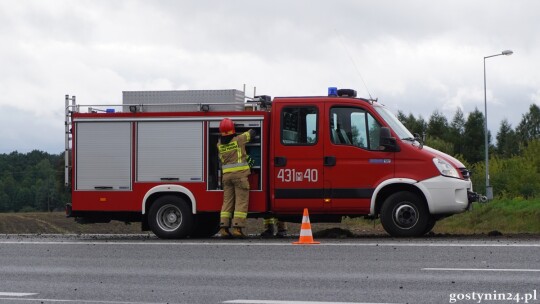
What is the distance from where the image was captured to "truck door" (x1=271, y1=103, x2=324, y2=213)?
1577 centimetres

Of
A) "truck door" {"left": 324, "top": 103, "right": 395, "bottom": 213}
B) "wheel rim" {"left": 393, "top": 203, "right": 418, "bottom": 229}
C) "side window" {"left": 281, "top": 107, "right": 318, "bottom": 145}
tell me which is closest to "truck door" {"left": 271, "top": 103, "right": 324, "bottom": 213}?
"side window" {"left": 281, "top": 107, "right": 318, "bottom": 145}

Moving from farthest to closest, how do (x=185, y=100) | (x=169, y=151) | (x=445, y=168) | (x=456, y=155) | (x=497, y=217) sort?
(x=456, y=155), (x=497, y=217), (x=185, y=100), (x=169, y=151), (x=445, y=168)

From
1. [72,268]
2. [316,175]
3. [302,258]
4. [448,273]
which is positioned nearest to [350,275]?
[448,273]

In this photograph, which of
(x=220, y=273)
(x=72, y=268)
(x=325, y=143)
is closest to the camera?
(x=220, y=273)

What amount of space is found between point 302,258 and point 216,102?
5.11 metres

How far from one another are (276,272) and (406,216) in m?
5.10

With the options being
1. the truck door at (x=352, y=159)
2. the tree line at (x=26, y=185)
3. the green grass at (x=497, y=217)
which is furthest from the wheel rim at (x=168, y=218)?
the tree line at (x=26, y=185)

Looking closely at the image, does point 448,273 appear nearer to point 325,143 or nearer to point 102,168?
point 325,143

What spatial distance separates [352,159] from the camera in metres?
15.6

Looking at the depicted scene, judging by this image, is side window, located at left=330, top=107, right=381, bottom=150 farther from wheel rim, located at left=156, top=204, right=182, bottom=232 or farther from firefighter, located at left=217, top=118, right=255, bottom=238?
wheel rim, located at left=156, top=204, right=182, bottom=232

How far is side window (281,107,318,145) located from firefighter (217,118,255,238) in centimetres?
57

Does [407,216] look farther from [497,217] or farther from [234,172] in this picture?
[497,217]

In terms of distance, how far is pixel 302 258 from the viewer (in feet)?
39.5

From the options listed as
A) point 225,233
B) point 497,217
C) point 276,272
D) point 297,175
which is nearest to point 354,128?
point 297,175
